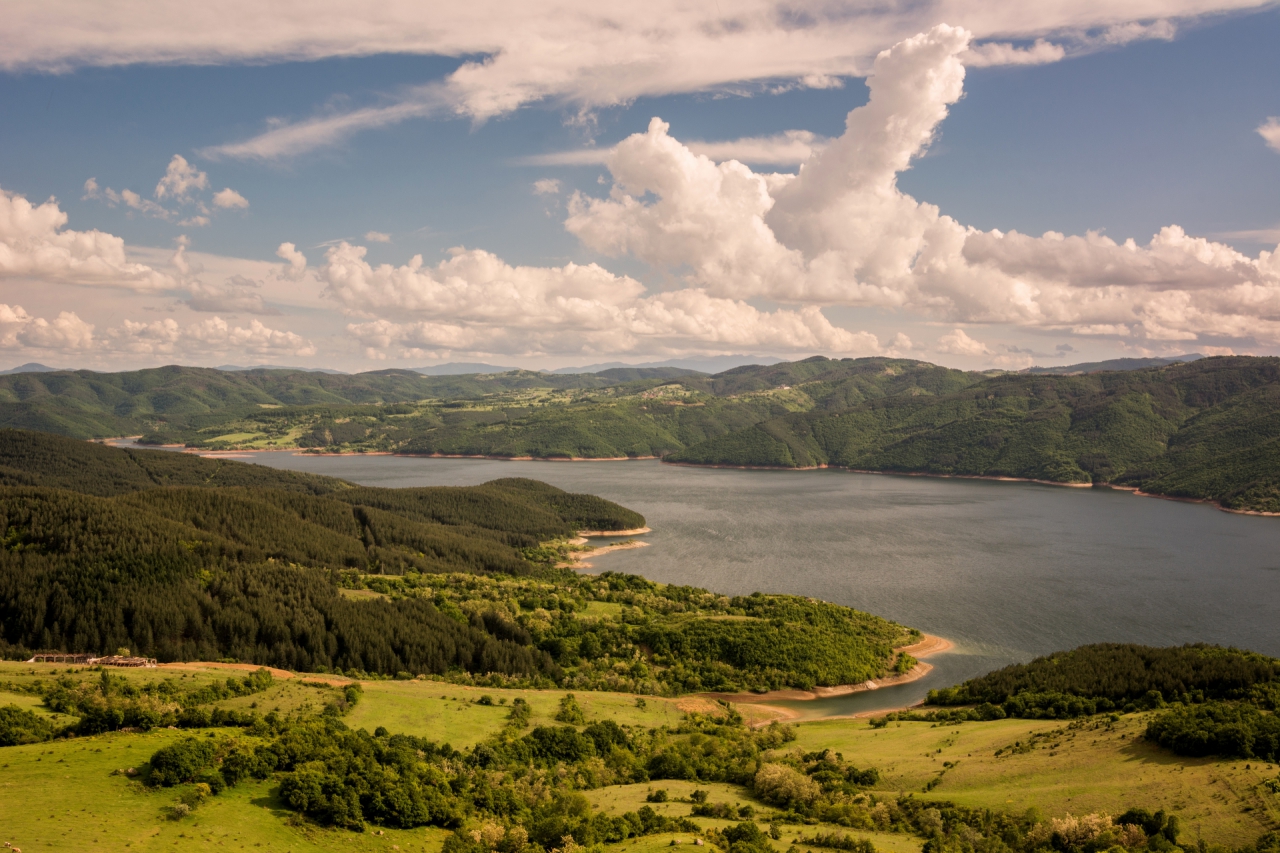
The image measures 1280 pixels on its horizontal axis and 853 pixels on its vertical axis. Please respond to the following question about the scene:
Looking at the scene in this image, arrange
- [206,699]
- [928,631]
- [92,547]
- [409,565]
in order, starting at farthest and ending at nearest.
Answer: [409,565], [928,631], [92,547], [206,699]

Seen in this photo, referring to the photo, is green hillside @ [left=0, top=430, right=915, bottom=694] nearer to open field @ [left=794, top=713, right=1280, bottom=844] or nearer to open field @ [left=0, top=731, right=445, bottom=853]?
open field @ [left=794, top=713, right=1280, bottom=844]

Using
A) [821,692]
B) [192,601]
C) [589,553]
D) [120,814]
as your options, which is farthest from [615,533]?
[120,814]

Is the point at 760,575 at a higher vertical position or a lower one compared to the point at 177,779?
lower

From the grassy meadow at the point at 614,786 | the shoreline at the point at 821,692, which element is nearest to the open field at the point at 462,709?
the grassy meadow at the point at 614,786

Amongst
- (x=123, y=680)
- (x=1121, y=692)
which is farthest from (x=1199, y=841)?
(x=123, y=680)

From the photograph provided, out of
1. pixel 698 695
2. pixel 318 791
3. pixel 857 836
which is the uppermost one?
pixel 318 791

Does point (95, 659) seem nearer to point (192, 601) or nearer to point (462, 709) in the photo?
point (192, 601)

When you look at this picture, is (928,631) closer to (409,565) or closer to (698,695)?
(698,695)

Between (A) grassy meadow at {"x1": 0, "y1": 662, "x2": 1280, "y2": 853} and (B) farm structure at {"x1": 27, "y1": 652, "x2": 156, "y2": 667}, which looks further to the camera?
(B) farm structure at {"x1": 27, "y1": 652, "x2": 156, "y2": 667}

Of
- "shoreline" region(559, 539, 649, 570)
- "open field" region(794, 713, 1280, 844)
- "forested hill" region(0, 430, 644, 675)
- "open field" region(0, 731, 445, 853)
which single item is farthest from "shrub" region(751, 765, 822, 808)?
"shoreline" region(559, 539, 649, 570)
